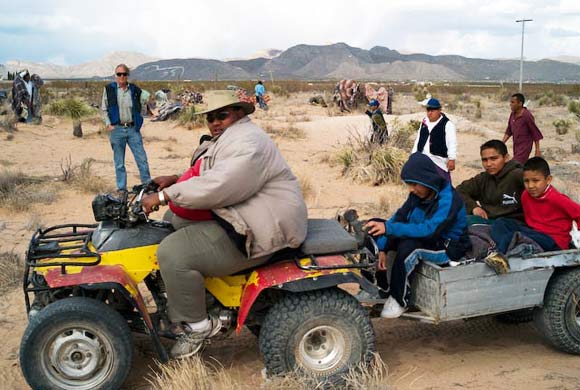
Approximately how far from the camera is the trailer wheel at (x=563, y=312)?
4.49m

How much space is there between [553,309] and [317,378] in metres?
1.82

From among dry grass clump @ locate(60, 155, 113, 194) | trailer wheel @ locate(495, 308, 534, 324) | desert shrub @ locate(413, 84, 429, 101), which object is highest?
desert shrub @ locate(413, 84, 429, 101)

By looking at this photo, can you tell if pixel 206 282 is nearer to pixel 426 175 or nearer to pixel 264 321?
pixel 264 321

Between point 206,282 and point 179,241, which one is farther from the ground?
point 179,241

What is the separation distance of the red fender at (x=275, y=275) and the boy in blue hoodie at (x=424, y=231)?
44 centimetres

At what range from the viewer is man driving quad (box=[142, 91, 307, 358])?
3.70m

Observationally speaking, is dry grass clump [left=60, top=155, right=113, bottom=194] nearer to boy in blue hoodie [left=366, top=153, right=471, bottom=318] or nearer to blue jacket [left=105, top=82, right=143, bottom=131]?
blue jacket [left=105, top=82, right=143, bottom=131]

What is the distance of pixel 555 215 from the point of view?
15.5 feet

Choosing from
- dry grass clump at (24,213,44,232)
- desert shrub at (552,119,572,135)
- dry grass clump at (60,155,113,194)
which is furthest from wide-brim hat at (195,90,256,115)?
desert shrub at (552,119,572,135)

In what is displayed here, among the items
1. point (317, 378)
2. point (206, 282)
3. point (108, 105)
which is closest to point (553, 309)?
point (317, 378)

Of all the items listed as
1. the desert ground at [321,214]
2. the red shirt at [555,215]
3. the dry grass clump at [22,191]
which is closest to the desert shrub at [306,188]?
the desert ground at [321,214]

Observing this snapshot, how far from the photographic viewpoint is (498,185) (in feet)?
17.4

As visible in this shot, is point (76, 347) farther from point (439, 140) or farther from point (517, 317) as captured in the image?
point (439, 140)

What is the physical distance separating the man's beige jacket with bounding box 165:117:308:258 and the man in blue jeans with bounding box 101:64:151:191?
596 centimetres
